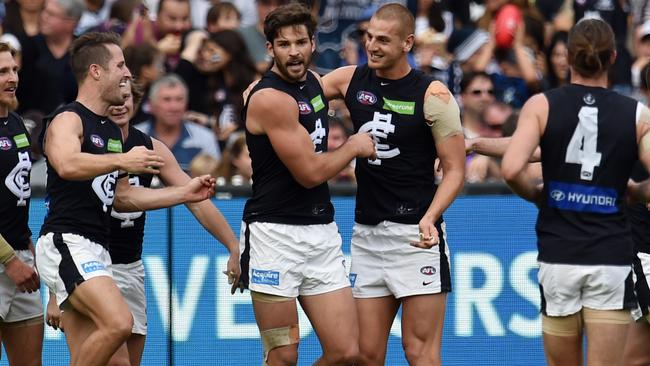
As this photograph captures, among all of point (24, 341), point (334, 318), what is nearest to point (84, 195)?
point (24, 341)

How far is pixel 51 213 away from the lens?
25.1 feet

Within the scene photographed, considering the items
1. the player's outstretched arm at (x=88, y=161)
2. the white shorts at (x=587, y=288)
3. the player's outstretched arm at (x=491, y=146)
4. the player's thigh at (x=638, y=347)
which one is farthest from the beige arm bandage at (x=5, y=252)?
the player's thigh at (x=638, y=347)

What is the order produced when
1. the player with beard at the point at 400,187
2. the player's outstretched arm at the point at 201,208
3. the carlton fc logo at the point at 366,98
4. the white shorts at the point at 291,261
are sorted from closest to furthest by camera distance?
the white shorts at the point at 291,261 → the player with beard at the point at 400,187 → the carlton fc logo at the point at 366,98 → the player's outstretched arm at the point at 201,208

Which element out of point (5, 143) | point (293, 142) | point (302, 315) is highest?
point (293, 142)

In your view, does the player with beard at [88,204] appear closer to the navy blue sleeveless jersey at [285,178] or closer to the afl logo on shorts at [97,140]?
the afl logo on shorts at [97,140]

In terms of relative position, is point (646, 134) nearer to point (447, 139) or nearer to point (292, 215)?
point (447, 139)

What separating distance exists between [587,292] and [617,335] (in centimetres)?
29

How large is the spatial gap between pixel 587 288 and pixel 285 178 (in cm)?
198

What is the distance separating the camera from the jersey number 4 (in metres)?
6.80

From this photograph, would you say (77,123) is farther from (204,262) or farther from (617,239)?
(617,239)

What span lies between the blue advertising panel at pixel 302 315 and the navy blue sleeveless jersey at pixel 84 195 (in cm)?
211

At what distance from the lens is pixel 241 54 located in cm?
1273

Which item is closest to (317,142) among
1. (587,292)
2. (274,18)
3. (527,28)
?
(274,18)

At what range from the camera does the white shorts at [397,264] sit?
26.2 feet
